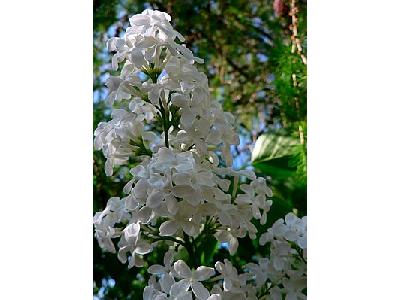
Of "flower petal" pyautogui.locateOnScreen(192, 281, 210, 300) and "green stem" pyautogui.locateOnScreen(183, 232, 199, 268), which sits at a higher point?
"green stem" pyautogui.locateOnScreen(183, 232, 199, 268)

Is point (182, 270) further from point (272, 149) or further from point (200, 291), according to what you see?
point (272, 149)

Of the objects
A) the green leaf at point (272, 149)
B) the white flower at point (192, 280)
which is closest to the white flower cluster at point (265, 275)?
the white flower at point (192, 280)

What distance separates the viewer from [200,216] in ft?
1.57

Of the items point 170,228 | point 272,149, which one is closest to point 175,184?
point 170,228

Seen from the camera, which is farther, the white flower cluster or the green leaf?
the green leaf

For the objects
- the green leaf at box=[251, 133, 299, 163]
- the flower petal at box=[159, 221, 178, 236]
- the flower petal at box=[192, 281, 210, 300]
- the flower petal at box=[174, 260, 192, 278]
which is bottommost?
the flower petal at box=[192, 281, 210, 300]

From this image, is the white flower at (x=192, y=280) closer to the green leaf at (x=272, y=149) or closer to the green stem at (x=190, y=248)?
the green stem at (x=190, y=248)

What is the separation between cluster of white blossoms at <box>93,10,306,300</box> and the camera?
1.55ft

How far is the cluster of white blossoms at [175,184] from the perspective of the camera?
47 cm

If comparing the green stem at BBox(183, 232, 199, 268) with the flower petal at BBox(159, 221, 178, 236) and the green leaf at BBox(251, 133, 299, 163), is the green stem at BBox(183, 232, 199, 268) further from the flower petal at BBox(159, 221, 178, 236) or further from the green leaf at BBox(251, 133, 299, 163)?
the green leaf at BBox(251, 133, 299, 163)

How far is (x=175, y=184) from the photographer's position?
0.46 metres

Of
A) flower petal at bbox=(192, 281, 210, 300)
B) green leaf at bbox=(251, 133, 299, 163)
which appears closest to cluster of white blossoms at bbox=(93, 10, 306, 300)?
flower petal at bbox=(192, 281, 210, 300)
